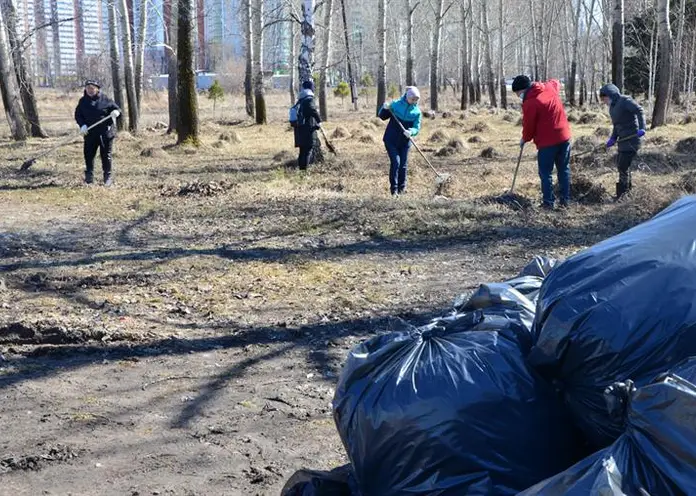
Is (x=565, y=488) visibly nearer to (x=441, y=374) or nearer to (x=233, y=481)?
(x=441, y=374)

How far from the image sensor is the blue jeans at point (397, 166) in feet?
35.1

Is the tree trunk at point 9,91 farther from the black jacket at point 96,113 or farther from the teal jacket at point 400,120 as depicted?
the teal jacket at point 400,120

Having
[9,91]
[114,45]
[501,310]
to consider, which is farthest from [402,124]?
[114,45]

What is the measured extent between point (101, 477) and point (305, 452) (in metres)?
0.86

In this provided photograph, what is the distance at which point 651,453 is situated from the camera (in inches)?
70.1

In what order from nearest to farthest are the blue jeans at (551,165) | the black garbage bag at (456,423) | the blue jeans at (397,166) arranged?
the black garbage bag at (456,423)
the blue jeans at (551,165)
the blue jeans at (397,166)

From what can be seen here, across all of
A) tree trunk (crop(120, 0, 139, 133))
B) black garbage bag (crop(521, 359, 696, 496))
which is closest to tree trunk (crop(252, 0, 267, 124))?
tree trunk (crop(120, 0, 139, 133))

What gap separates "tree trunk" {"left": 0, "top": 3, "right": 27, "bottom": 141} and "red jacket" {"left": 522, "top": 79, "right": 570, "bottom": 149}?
43.4ft

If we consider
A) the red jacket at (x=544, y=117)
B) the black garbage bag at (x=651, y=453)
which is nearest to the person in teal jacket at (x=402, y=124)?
the red jacket at (x=544, y=117)

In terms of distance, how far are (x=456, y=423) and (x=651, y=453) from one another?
1.93ft

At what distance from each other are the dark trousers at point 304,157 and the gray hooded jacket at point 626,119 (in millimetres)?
4865

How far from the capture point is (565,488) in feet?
6.04

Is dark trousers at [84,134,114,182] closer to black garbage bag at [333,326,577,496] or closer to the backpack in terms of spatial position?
the backpack

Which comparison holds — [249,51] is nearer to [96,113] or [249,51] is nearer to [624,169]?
[96,113]
